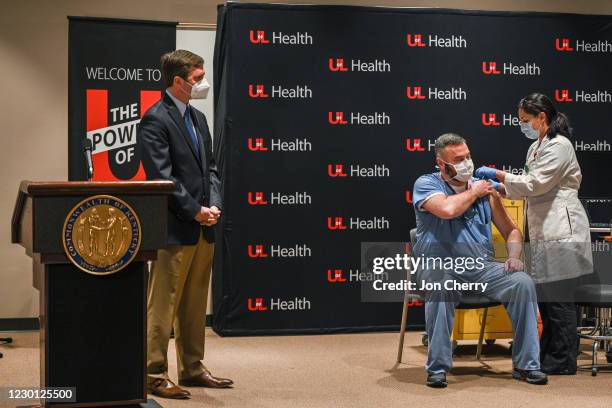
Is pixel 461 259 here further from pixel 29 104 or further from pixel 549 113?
pixel 29 104

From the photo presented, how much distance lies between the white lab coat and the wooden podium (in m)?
2.49

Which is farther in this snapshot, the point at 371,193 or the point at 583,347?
the point at 371,193

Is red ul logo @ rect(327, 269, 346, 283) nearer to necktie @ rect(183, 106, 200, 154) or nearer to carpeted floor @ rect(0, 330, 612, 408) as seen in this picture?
carpeted floor @ rect(0, 330, 612, 408)

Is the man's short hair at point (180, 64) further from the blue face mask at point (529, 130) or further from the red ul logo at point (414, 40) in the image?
the red ul logo at point (414, 40)

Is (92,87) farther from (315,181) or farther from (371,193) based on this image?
(371,193)

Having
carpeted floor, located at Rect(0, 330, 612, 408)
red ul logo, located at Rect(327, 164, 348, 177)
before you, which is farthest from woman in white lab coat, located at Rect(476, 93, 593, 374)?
red ul logo, located at Rect(327, 164, 348, 177)

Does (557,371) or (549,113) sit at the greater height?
(549,113)

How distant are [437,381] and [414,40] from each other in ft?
9.94

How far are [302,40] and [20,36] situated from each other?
7.01ft

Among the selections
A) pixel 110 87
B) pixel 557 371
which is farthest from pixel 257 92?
pixel 557 371

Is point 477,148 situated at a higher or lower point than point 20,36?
lower

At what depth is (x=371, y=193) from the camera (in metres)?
6.52

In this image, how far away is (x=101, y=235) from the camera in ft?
10.1

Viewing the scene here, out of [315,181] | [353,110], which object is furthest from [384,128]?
[315,181]
